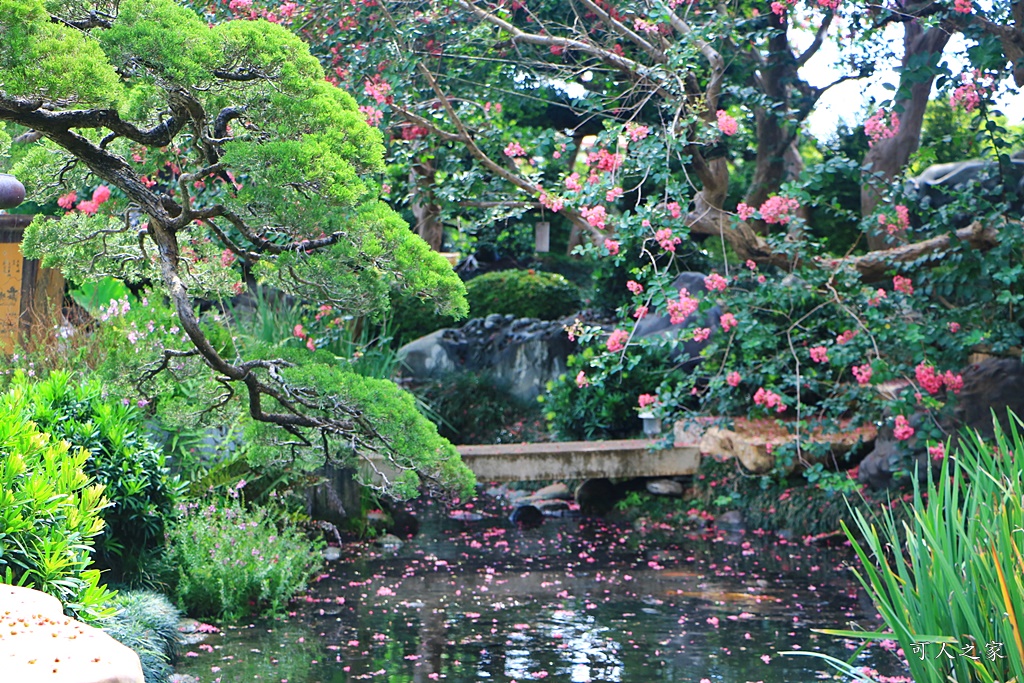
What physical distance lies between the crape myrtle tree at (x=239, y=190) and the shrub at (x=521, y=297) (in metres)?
9.14

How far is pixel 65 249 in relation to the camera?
5379 millimetres

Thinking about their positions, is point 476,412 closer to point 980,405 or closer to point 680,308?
point 680,308

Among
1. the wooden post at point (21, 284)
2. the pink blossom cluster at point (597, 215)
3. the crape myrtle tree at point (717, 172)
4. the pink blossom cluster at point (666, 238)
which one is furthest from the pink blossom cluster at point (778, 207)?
the wooden post at point (21, 284)

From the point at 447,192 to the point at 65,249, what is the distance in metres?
3.44

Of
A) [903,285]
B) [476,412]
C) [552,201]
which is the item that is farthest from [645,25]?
[476,412]

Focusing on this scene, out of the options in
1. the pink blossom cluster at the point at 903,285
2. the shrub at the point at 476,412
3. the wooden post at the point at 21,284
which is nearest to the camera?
the pink blossom cluster at the point at 903,285

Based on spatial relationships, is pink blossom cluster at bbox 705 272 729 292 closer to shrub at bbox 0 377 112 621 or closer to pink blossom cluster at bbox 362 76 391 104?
pink blossom cluster at bbox 362 76 391 104

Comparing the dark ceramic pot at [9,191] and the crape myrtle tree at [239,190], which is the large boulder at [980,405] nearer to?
the crape myrtle tree at [239,190]

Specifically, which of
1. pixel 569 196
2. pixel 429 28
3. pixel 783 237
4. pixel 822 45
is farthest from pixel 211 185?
pixel 822 45

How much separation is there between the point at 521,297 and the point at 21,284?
7.49m

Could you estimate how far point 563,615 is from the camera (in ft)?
22.1

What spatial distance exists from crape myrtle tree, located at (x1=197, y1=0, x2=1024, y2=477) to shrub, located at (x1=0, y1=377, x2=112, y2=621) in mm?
3981

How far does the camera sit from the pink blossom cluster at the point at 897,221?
7.18 metres

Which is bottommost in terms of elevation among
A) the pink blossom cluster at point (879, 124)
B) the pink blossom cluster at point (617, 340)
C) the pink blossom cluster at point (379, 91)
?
the pink blossom cluster at point (617, 340)
